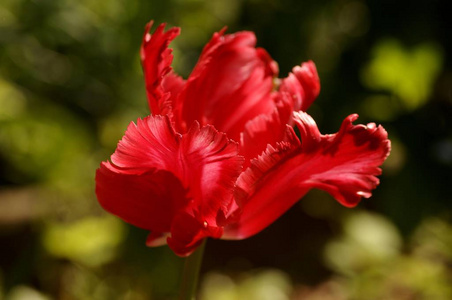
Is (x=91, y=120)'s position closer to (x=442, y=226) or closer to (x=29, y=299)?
(x=29, y=299)

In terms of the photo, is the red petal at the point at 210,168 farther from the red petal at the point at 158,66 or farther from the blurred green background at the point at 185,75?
the blurred green background at the point at 185,75

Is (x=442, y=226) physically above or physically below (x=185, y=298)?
below

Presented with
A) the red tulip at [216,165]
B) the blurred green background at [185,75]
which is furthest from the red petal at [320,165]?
the blurred green background at [185,75]

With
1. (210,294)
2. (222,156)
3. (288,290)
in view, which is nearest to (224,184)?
(222,156)

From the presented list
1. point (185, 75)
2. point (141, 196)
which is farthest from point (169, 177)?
point (185, 75)

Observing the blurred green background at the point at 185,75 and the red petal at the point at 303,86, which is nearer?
the red petal at the point at 303,86

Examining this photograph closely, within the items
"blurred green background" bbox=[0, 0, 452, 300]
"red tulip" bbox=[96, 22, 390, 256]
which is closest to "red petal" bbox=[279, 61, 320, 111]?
"red tulip" bbox=[96, 22, 390, 256]
